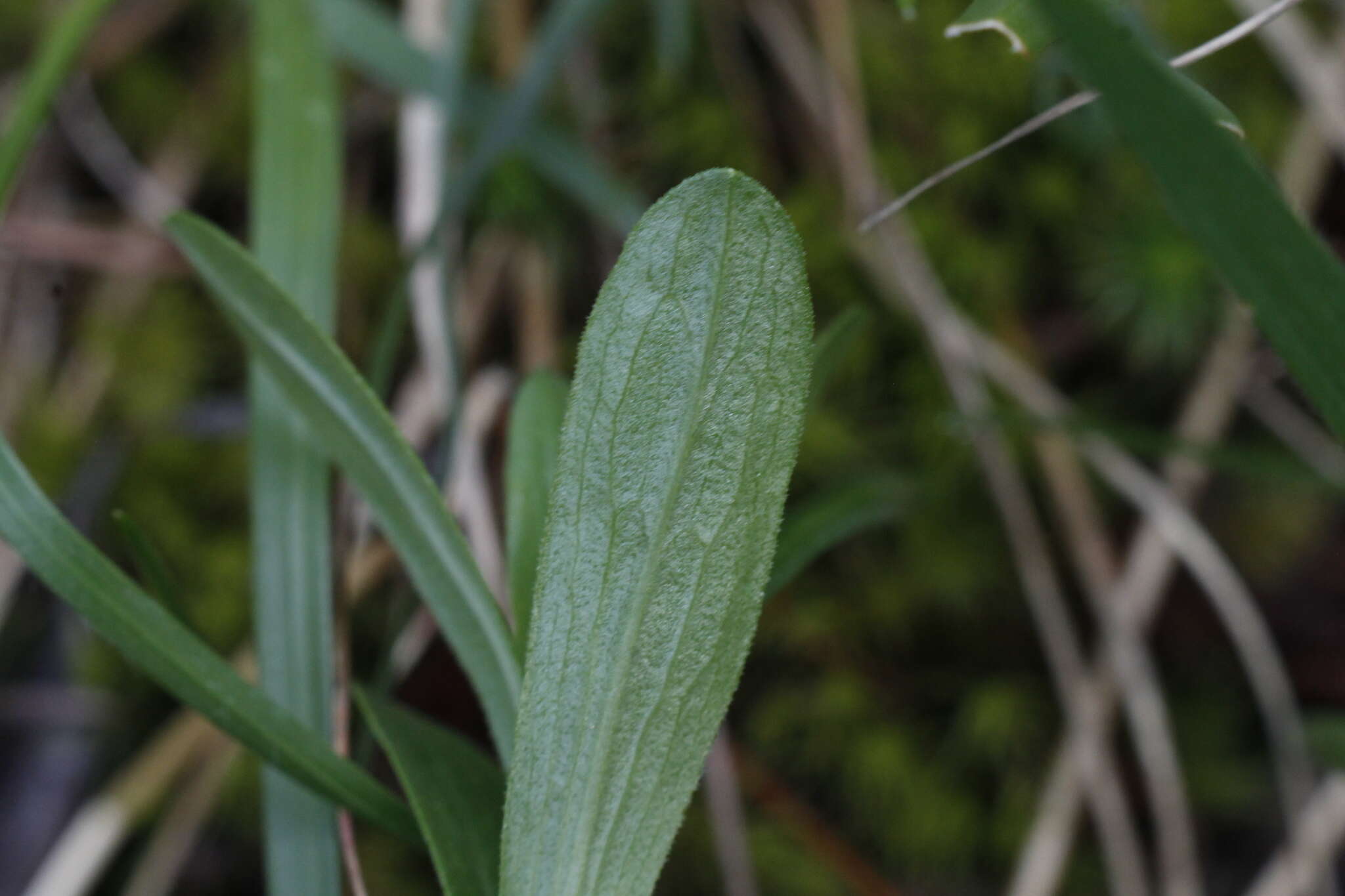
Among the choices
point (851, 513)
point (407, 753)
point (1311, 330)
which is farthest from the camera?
point (851, 513)

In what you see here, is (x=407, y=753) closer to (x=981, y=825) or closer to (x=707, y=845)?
(x=707, y=845)

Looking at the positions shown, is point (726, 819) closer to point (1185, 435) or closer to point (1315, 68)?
point (1185, 435)

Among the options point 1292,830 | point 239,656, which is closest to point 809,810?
point 1292,830

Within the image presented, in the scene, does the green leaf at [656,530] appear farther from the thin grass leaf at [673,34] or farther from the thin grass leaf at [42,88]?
the thin grass leaf at [673,34]

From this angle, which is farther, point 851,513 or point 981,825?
point 981,825

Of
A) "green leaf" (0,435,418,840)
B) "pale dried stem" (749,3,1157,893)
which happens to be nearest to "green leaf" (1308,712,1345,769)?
"pale dried stem" (749,3,1157,893)

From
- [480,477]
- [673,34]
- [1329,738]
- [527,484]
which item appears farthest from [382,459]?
[1329,738]

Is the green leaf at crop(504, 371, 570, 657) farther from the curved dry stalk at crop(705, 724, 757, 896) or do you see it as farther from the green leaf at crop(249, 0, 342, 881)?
the curved dry stalk at crop(705, 724, 757, 896)
